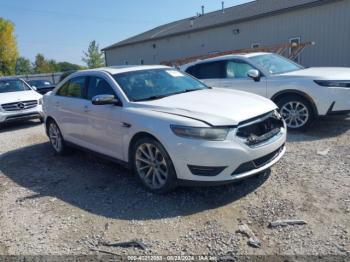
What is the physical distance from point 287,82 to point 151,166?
366cm

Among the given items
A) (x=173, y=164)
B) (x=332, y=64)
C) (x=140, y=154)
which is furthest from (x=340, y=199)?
(x=332, y=64)

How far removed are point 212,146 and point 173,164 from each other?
0.51 m

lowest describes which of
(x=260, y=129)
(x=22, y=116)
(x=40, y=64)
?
(x=22, y=116)

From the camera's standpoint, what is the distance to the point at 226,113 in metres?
3.55

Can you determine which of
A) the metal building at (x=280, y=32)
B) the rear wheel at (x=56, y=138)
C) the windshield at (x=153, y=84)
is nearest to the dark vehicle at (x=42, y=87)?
the metal building at (x=280, y=32)

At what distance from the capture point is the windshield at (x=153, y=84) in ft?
14.2

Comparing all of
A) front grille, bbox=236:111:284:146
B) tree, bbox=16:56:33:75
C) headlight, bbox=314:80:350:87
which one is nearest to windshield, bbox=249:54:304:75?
headlight, bbox=314:80:350:87

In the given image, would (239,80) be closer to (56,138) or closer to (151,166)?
(151,166)

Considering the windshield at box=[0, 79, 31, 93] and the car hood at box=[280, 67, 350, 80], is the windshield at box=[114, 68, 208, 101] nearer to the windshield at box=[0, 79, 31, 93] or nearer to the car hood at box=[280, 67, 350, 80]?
the car hood at box=[280, 67, 350, 80]

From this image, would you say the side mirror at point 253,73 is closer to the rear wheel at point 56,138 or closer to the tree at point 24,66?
the rear wheel at point 56,138

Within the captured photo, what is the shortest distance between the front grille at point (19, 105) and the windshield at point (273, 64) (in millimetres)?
6480

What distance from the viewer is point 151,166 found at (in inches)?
152

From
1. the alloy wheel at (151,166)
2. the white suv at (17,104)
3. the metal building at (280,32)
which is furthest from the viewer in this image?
the metal building at (280,32)

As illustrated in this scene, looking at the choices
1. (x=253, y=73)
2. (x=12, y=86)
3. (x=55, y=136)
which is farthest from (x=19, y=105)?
(x=253, y=73)
